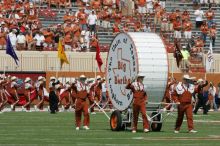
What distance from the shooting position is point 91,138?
90.4 ft

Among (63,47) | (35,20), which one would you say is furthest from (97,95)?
(35,20)

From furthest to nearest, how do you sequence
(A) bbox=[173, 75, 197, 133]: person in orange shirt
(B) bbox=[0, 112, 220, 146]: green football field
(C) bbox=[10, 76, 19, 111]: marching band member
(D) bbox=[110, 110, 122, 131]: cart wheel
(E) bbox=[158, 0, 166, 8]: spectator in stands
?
(E) bbox=[158, 0, 166, 8]: spectator in stands
(C) bbox=[10, 76, 19, 111]: marching band member
(D) bbox=[110, 110, 122, 131]: cart wheel
(A) bbox=[173, 75, 197, 133]: person in orange shirt
(B) bbox=[0, 112, 220, 146]: green football field

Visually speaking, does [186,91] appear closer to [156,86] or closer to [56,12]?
[156,86]

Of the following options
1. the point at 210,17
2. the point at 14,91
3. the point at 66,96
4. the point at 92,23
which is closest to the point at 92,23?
the point at 92,23

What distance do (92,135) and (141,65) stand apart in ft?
9.87

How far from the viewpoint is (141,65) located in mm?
30703

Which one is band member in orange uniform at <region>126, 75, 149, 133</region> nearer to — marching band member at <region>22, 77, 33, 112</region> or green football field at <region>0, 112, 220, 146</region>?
green football field at <region>0, 112, 220, 146</region>

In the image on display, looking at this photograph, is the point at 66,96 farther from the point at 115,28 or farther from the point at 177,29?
the point at 177,29

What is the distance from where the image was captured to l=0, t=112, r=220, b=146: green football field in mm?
25936

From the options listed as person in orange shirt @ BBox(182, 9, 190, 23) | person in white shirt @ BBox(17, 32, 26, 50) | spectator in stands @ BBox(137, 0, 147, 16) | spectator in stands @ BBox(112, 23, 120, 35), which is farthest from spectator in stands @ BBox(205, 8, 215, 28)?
person in white shirt @ BBox(17, 32, 26, 50)

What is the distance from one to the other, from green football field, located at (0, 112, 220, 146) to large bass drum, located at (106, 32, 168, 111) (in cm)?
111

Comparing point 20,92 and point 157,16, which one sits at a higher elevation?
point 157,16

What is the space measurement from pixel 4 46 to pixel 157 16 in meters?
9.96

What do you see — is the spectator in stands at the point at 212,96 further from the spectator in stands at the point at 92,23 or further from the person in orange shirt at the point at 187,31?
the spectator in stands at the point at 92,23
